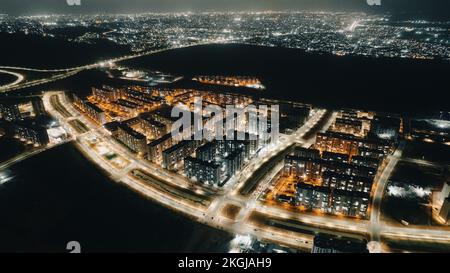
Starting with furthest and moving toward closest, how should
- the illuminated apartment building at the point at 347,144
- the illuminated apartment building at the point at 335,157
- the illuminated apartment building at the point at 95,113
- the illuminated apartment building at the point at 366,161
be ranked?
1. the illuminated apartment building at the point at 95,113
2. the illuminated apartment building at the point at 347,144
3. the illuminated apartment building at the point at 335,157
4. the illuminated apartment building at the point at 366,161

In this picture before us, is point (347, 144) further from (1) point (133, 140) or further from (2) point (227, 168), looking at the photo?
(1) point (133, 140)

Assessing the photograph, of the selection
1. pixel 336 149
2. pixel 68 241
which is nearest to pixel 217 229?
pixel 68 241

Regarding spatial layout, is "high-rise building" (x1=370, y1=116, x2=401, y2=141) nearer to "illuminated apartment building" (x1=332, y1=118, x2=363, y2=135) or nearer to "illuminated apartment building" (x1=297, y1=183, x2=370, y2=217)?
"illuminated apartment building" (x1=332, y1=118, x2=363, y2=135)

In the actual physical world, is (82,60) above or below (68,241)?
above

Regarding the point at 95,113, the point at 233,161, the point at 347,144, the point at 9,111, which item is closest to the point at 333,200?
the point at 233,161

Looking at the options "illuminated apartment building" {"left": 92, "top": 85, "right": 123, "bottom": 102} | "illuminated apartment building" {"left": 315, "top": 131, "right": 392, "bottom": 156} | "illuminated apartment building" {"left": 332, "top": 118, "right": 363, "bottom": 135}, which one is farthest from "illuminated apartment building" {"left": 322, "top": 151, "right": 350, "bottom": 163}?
"illuminated apartment building" {"left": 92, "top": 85, "right": 123, "bottom": 102}

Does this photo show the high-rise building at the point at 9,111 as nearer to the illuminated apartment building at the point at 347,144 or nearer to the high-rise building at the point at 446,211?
the illuminated apartment building at the point at 347,144

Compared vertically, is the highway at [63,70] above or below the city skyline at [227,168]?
above

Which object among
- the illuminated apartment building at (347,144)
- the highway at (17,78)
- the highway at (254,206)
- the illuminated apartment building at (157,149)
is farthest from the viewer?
the highway at (17,78)

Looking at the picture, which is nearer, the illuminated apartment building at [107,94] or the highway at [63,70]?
the illuminated apartment building at [107,94]

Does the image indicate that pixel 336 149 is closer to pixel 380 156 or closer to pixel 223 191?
pixel 380 156

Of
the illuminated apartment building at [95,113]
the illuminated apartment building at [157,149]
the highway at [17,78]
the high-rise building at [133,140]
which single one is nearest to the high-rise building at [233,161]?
the illuminated apartment building at [157,149]
